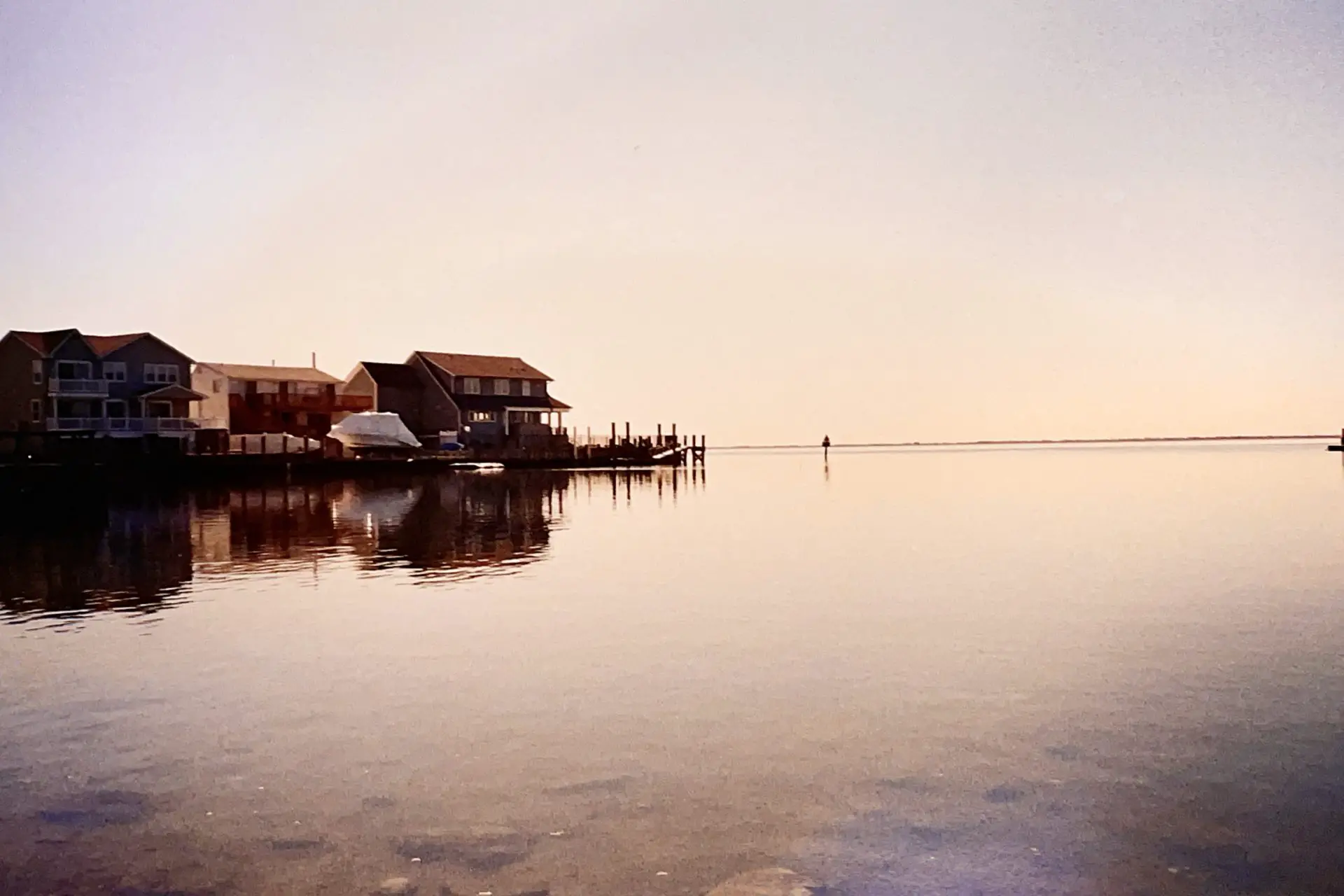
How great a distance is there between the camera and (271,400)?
8462 centimetres

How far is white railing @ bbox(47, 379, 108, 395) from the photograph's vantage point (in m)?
69.8

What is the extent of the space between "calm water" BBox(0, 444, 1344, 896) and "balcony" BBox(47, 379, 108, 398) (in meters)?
51.6

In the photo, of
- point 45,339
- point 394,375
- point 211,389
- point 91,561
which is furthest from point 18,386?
point 91,561

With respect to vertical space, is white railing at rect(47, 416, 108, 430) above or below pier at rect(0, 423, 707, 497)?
above

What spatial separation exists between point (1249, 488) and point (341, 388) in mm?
71651

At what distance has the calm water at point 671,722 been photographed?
736 centimetres

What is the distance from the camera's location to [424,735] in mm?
10547

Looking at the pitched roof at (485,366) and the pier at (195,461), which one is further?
the pitched roof at (485,366)

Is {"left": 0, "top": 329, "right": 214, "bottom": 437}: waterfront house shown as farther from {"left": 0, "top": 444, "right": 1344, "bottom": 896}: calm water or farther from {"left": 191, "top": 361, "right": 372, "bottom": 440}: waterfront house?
{"left": 0, "top": 444, "right": 1344, "bottom": 896}: calm water

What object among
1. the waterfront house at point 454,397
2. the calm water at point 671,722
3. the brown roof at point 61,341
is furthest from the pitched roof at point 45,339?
the calm water at point 671,722

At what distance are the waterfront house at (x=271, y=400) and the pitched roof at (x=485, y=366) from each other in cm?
721

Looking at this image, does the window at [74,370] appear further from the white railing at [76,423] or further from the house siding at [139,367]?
the white railing at [76,423]

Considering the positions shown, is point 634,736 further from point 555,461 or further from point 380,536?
point 555,461

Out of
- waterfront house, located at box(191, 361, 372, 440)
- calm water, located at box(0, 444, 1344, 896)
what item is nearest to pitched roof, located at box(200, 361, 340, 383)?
waterfront house, located at box(191, 361, 372, 440)
